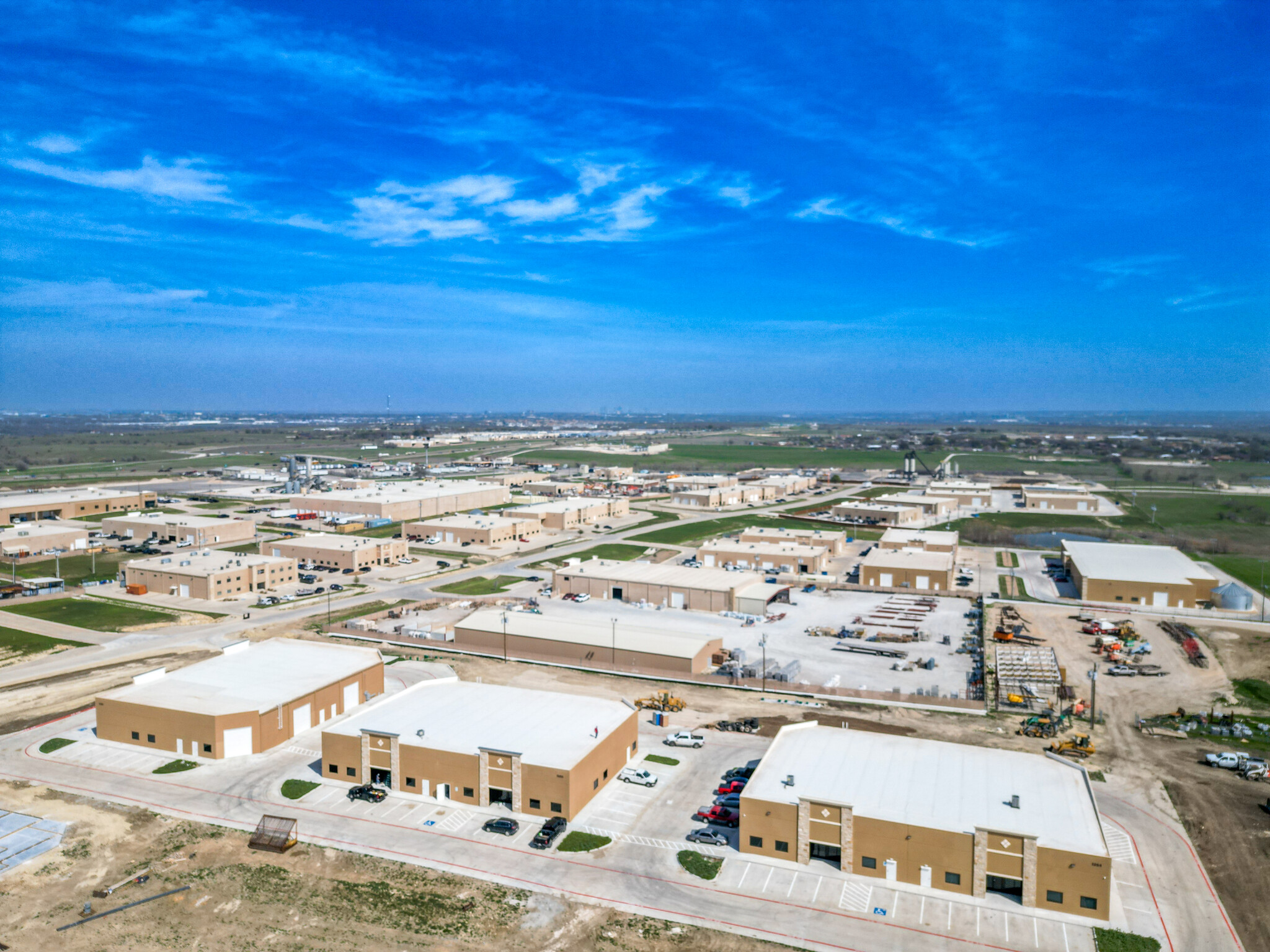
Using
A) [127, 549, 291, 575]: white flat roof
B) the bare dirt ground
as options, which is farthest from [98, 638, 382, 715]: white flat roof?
[127, 549, 291, 575]: white flat roof

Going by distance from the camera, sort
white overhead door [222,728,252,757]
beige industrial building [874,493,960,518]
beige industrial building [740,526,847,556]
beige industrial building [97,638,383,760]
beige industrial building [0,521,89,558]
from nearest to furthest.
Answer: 1. white overhead door [222,728,252,757]
2. beige industrial building [97,638,383,760]
3. beige industrial building [0,521,89,558]
4. beige industrial building [740,526,847,556]
5. beige industrial building [874,493,960,518]

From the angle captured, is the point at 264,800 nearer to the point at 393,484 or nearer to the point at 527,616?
the point at 527,616

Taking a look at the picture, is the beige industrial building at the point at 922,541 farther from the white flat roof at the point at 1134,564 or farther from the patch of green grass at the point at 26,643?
the patch of green grass at the point at 26,643

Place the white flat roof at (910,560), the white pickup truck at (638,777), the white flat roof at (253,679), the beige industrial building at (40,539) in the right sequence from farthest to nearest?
the beige industrial building at (40,539) → the white flat roof at (910,560) → the white flat roof at (253,679) → the white pickup truck at (638,777)

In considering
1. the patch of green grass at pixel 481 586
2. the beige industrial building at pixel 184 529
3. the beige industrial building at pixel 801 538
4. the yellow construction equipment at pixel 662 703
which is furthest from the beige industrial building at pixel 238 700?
the beige industrial building at pixel 184 529

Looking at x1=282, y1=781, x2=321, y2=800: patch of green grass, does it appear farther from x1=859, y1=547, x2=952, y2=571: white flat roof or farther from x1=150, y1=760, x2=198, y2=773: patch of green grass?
x1=859, y1=547, x2=952, y2=571: white flat roof

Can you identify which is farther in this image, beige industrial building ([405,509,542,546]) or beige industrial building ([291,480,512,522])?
beige industrial building ([291,480,512,522])

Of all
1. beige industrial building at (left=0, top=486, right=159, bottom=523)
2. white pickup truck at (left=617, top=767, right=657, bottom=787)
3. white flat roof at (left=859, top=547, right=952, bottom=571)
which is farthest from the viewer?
beige industrial building at (left=0, top=486, right=159, bottom=523)
